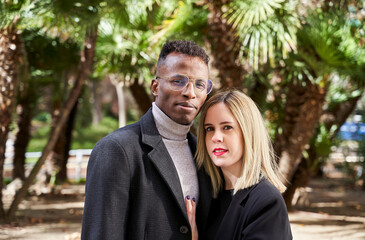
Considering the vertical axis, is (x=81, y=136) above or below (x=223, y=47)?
below

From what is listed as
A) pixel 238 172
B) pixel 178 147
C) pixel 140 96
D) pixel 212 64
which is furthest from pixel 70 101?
pixel 238 172

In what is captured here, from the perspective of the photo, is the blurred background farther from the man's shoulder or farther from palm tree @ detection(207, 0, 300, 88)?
the man's shoulder

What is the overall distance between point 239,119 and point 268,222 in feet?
1.63

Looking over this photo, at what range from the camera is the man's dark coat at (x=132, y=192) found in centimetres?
207

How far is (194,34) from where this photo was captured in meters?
8.84

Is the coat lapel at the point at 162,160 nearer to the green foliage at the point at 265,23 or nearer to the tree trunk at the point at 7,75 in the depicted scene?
the green foliage at the point at 265,23

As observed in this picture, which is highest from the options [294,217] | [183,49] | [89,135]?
[183,49]

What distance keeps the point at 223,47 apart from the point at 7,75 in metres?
3.34

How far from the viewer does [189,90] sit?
2.37 m

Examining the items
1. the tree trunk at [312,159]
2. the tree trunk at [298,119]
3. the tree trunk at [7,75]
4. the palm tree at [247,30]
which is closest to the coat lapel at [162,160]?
the palm tree at [247,30]

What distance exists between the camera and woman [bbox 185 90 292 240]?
2.20 m

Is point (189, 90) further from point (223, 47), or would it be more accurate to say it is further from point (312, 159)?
point (312, 159)

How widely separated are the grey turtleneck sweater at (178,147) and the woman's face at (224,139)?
0.41 feet

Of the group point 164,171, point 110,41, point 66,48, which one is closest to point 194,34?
point 110,41
